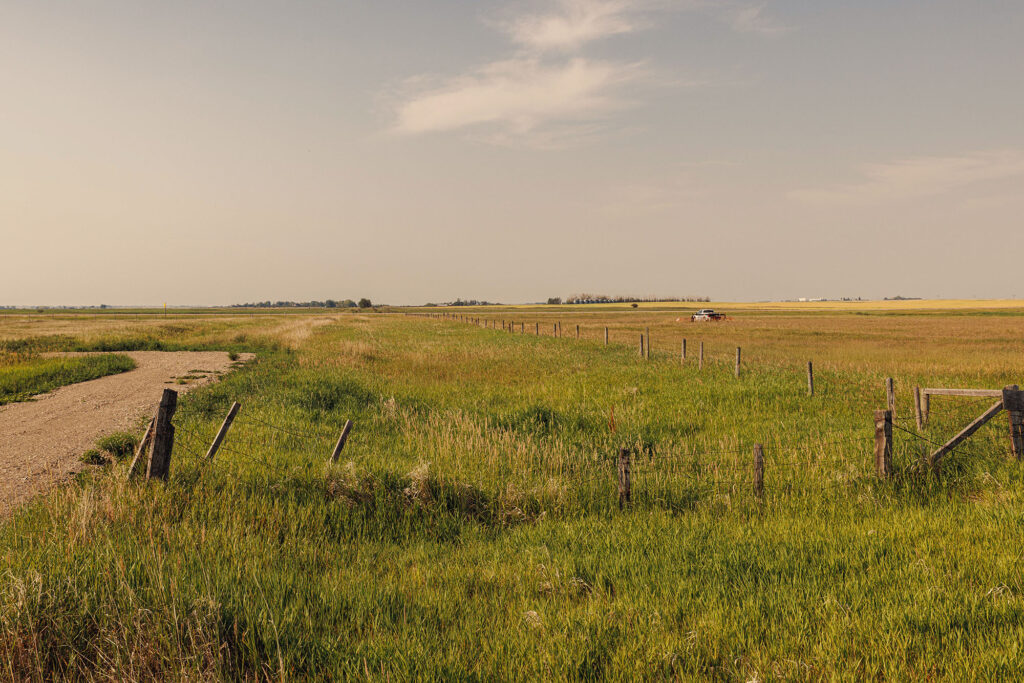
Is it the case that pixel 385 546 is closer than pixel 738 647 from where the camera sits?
No

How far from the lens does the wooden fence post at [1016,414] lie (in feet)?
28.9

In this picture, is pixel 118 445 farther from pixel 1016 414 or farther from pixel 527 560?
pixel 1016 414

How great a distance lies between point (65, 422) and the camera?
14086mm

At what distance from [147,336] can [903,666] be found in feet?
171

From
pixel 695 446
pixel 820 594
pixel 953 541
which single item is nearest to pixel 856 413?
pixel 695 446

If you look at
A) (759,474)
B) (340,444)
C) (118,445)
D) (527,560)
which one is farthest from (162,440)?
(759,474)

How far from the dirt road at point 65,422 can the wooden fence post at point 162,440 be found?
116 cm

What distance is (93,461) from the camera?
413 inches

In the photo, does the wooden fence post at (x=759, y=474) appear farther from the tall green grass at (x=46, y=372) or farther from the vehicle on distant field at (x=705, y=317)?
the vehicle on distant field at (x=705, y=317)

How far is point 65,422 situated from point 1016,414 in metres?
20.1

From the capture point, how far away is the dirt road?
9289 mm

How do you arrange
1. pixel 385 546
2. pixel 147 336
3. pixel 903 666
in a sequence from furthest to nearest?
pixel 147 336, pixel 385 546, pixel 903 666

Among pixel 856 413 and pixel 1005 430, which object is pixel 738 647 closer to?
pixel 1005 430

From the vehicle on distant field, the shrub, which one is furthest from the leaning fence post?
the vehicle on distant field
